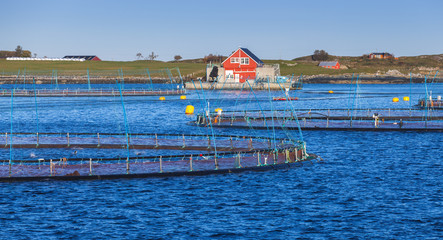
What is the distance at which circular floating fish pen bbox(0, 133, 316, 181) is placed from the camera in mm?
51062

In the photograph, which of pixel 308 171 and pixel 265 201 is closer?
pixel 265 201

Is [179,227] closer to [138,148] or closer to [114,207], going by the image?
[114,207]

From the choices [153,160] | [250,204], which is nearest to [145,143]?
[153,160]

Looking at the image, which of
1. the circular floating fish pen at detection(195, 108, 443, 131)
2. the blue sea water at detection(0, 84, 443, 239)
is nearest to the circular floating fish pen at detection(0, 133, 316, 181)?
the blue sea water at detection(0, 84, 443, 239)

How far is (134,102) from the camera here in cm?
17125

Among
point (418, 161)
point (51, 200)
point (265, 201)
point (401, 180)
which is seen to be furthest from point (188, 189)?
point (418, 161)

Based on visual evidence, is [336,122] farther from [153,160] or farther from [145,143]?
[153,160]

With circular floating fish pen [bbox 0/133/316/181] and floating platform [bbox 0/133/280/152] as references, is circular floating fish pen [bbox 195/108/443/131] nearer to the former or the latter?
floating platform [bbox 0/133/280/152]

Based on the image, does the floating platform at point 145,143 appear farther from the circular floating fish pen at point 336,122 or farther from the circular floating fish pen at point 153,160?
the circular floating fish pen at point 336,122

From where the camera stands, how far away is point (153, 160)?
5888cm

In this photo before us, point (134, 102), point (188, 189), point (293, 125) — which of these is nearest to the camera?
point (188, 189)

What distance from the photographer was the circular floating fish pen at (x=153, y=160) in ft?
168

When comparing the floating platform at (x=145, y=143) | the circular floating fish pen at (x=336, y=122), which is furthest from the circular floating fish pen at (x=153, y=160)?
the circular floating fish pen at (x=336, y=122)

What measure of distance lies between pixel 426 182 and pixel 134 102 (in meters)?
126
